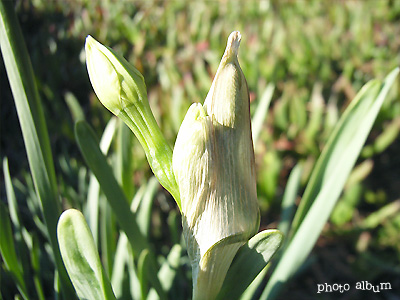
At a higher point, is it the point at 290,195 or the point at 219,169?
the point at 219,169

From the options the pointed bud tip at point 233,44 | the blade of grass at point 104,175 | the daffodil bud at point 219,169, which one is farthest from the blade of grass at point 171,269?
the pointed bud tip at point 233,44

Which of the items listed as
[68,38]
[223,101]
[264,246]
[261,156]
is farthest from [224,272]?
[68,38]

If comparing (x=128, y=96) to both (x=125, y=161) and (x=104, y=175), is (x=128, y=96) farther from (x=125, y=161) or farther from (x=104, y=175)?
(x=125, y=161)

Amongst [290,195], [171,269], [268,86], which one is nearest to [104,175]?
[171,269]

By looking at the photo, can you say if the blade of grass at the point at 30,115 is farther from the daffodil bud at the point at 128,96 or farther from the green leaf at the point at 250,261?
the green leaf at the point at 250,261

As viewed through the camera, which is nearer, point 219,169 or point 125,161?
point 219,169

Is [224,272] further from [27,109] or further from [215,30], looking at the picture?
[215,30]

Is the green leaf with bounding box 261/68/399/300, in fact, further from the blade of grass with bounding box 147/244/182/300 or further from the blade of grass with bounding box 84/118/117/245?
the blade of grass with bounding box 84/118/117/245
